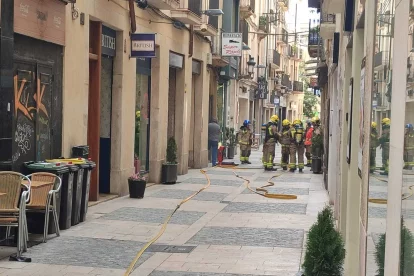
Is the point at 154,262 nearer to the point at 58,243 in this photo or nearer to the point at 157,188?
the point at 58,243

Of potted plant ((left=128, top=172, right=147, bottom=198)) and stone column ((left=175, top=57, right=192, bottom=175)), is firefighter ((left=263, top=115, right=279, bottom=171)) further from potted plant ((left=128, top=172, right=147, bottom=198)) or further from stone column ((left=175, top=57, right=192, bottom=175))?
potted plant ((left=128, top=172, right=147, bottom=198))

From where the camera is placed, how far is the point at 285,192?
58.4ft

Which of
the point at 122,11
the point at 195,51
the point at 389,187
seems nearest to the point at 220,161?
the point at 195,51

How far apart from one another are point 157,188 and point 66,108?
5.94 metres

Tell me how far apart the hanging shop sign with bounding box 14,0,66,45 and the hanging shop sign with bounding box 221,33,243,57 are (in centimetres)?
1516

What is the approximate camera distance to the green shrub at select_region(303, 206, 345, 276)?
256 inches

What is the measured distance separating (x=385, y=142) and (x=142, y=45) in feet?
40.1

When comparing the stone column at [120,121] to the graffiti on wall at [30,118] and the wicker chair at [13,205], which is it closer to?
the graffiti on wall at [30,118]

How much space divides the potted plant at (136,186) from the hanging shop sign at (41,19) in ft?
13.8

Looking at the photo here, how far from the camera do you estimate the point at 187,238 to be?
34.9 ft

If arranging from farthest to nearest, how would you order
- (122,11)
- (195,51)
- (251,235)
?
1. (195,51)
2. (122,11)
3. (251,235)

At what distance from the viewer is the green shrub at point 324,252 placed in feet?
21.3

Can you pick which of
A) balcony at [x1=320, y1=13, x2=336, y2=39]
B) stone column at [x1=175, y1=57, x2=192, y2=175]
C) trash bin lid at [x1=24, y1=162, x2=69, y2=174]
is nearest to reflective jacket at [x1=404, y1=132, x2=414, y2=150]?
trash bin lid at [x1=24, y1=162, x2=69, y2=174]

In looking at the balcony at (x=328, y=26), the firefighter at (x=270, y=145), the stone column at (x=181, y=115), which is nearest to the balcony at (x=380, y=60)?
the balcony at (x=328, y=26)
